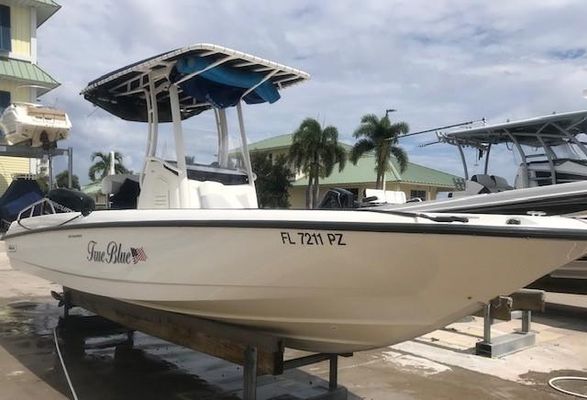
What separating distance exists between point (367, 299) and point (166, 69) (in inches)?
103

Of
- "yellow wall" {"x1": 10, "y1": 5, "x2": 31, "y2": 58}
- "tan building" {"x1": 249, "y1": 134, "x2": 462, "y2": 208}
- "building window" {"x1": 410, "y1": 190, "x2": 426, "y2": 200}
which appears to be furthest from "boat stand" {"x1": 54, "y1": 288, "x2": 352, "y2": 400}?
"building window" {"x1": 410, "y1": 190, "x2": 426, "y2": 200}

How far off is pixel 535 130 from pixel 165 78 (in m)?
7.34

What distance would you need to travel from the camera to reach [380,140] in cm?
3133

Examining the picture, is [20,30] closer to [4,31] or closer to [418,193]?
[4,31]

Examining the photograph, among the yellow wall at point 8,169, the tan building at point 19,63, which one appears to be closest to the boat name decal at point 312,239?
the tan building at point 19,63

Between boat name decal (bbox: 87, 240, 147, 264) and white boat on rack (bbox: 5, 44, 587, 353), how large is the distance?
0.04 feet

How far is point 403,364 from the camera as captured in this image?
5324 mm

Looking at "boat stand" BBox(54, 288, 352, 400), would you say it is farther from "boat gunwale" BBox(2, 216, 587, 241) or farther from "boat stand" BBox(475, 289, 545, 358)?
"boat stand" BBox(475, 289, 545, 358)

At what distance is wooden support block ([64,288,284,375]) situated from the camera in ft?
12.8

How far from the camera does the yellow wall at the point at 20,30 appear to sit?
22.6 meters

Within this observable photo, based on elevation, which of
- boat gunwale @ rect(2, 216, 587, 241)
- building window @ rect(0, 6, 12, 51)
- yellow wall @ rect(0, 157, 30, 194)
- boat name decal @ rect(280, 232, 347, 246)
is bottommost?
boat name decal @ rect(280, 232, 347, 246)

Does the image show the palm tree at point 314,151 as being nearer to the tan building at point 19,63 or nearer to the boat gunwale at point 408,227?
the tan building at point 19,63

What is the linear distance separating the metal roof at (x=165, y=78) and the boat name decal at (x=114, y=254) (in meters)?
1.45

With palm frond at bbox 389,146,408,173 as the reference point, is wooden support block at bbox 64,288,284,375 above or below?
below
